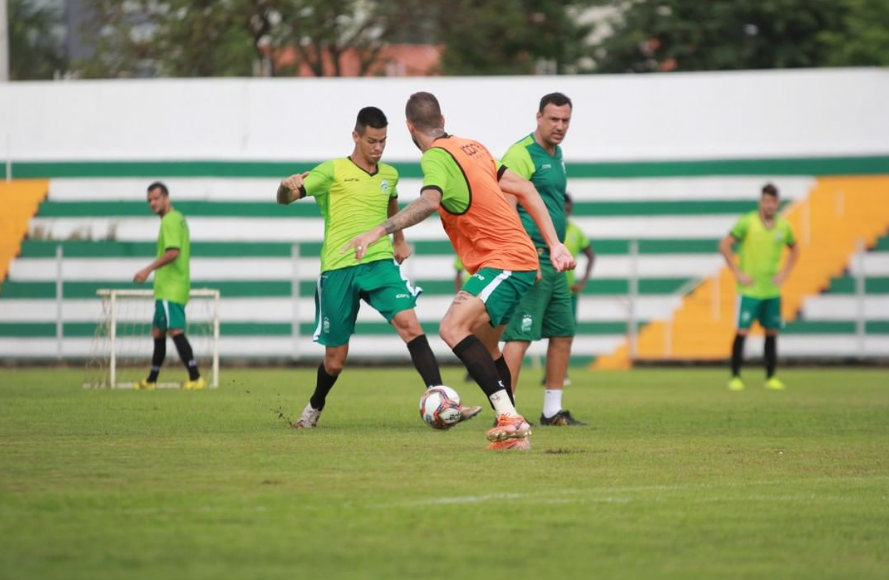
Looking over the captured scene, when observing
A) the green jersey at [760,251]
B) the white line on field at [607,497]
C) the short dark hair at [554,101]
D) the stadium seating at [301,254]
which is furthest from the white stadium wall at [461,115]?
the white line on field at [607,497]

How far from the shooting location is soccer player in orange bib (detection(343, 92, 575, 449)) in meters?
9.32

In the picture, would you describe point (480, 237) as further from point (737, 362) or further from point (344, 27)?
point (344, 27)

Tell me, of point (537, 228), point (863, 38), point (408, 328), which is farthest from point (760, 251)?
point (863, 38)

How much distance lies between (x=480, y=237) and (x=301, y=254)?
54.2ft

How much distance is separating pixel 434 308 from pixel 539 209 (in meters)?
16.2

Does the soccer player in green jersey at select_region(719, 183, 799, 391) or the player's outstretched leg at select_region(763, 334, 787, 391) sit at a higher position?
the soccer player in green jersey at select_region(719, 183, 799, 391)

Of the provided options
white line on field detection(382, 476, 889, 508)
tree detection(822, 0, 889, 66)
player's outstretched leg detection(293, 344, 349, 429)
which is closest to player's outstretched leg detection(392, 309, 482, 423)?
player's outstretched leg detection(293, 344, 349, 429)

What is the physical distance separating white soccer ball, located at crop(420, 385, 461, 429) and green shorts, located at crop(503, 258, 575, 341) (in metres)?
1.41

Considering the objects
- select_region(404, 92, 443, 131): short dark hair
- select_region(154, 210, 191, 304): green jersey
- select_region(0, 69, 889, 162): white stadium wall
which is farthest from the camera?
select_region(0, 69, 889, 162): white stadium wall

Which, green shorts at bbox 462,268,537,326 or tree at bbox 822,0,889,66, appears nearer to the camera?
green shorts at bbox 462,268,537,326

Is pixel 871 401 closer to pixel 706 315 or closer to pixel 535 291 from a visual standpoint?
pixel 535 291

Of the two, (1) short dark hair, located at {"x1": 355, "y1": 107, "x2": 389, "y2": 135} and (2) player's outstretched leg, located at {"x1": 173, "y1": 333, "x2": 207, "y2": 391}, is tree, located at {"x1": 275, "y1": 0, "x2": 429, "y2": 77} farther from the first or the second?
(1) short dark hair, located at {"x1": 355, "y1": 107, "x2": 389, "y2": 135}

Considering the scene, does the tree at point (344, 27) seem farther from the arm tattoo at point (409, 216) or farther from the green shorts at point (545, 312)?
the arm tattoo at point (409, 216)

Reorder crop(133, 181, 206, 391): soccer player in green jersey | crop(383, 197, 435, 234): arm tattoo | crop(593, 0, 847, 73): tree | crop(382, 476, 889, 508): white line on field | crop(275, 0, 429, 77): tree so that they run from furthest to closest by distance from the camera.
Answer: crop(593, 0, 847, 73): tree, crop(275, 0, 429, 77): tree, crop(133, 181, 206, 391): soccer player in green jersey, crop(383, 197, 435, 234): arm tattoo, crop(382, 476, 889, 508): white line on field
